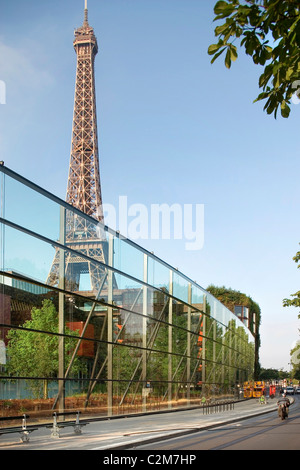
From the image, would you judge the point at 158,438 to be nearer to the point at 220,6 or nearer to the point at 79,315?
the point at 79,315

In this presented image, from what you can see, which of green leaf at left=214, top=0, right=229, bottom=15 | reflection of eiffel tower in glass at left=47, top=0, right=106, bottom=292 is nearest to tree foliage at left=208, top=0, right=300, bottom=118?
green leaf at left=214, top=0, right=229, bottom=15

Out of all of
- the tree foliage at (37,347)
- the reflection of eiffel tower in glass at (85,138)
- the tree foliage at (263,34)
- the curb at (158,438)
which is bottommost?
the curb at (158,438)

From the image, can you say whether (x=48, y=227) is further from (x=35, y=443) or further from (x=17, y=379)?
(x=35, y=443)

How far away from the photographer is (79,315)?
79.3 ft

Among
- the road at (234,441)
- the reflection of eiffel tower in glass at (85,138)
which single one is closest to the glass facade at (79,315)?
the road at (234,441)

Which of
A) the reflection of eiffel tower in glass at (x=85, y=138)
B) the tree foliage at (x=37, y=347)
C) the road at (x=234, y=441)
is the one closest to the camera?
the road at (x=234, y=441)

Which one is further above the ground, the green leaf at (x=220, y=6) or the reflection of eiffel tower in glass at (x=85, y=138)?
the reflection of eiffel tower in glass at (x=85, y=138)

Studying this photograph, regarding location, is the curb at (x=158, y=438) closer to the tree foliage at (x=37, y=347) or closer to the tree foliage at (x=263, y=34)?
the tree foliage at (x=37, y=347)

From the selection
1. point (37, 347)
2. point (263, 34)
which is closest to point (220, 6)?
point (263, 34)

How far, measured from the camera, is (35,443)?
15.5 metres

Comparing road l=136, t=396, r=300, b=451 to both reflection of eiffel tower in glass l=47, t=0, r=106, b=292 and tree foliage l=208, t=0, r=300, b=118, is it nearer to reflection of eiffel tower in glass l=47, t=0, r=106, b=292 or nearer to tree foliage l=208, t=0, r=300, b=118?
tree foliage l=208, t=0, r=300, b=118

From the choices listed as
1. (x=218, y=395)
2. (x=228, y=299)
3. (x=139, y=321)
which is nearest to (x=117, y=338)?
(x=139, y=321)

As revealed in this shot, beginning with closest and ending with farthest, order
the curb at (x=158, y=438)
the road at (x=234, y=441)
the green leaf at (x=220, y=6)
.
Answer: the green leaf at (x=220, y=6) → the curb at (x=158, y=438) → the road at (x=234, y=441)

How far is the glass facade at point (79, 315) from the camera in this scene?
1995 centimetres
